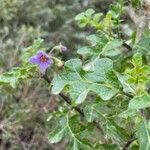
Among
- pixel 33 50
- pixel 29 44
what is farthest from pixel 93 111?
pixel 29 44

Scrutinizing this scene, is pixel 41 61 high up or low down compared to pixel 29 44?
up

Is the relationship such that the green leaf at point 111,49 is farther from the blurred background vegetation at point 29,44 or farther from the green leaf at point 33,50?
the blurred background vegetation at point 29,44

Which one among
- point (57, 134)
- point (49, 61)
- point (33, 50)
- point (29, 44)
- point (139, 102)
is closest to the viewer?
point (139, 102)

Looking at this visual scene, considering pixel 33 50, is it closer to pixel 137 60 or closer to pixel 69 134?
pixel 69 134

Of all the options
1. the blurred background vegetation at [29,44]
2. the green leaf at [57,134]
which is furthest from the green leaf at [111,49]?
the blurred background vegetation at [29,44]

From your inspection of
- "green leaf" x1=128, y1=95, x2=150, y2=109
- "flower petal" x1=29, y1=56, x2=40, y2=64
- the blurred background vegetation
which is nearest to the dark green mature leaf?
"green leaf" x1=128, y1=95, x2=150, y2=109

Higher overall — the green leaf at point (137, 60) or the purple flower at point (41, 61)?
the green leaf at point (137, 60)
